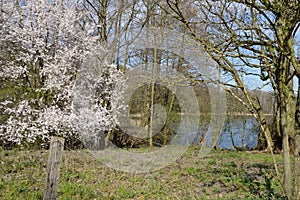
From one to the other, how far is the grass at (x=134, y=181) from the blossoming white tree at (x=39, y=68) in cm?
102

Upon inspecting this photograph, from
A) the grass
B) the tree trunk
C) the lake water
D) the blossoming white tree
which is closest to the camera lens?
the tree trunk

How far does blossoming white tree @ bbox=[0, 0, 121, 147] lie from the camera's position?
680cm

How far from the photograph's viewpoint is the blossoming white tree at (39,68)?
6805mm

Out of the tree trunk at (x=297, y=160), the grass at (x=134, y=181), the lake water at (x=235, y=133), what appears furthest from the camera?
the lake water at (x=235, y=133)

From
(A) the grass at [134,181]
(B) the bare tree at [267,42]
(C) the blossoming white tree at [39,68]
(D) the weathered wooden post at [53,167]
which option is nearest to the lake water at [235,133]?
(A) the grass at [134,181]

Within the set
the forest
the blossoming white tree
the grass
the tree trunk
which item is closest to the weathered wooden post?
the grass

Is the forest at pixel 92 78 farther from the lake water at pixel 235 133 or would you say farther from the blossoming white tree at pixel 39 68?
the lake water at pixel 235 133

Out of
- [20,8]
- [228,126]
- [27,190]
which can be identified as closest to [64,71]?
[20,8]

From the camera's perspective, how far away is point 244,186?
179 inches

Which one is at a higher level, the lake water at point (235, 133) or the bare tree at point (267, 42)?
the bare tree at point (267, 42)

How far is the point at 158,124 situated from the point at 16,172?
6.26 m

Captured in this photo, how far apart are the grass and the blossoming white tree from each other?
3.34 ft

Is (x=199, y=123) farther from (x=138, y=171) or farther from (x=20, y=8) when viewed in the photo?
(x=20, y=8)

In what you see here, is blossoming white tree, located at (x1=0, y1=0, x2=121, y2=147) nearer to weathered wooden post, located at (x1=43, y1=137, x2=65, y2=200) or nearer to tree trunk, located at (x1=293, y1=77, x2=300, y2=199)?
weathered wooden post, located at (x1=43, y1=137, x2=65, y2=200)
